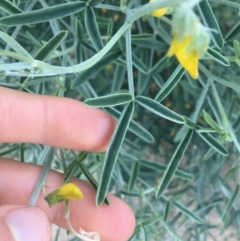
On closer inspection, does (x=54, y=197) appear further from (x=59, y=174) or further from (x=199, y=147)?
(x=199, y=147)

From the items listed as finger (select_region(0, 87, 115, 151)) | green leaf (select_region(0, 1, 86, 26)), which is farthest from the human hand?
green leaf (select_region(0, 1, 86, 26))

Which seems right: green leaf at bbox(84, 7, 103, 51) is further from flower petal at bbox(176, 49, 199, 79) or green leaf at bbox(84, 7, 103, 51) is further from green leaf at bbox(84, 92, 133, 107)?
flower petal at bbox(176, 49, 199, 79)

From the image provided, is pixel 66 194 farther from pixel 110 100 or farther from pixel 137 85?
pixel 137 85

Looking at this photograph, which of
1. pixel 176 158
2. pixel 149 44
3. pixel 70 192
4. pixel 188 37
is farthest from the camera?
pixel 149 44

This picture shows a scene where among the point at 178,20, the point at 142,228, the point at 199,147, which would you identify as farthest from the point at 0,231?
the point at 199,147

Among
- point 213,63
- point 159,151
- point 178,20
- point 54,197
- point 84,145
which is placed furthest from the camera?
point 159,151

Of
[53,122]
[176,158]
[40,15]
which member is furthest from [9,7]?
[176,158]

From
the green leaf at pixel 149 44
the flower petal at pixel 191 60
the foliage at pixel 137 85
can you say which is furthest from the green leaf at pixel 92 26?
the flower petal at pixel 191 60
